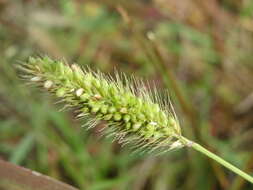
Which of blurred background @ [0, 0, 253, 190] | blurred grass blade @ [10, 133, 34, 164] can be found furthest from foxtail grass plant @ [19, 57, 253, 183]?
blurred grass blade @ [10, 133, 34, 164]

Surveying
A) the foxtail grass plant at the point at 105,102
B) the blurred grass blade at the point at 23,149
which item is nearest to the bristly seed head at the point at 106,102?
the foxtail grass plant at the point at 105,102

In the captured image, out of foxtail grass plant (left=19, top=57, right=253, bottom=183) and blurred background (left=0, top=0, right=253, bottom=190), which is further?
blurred background (left=0, top=0, right=253, bottom=190)

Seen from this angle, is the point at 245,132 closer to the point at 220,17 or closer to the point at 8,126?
the point at 220,17

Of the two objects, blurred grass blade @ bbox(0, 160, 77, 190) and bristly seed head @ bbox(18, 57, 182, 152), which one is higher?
bristly seed head @ bbox(18, 57, 182, 152)

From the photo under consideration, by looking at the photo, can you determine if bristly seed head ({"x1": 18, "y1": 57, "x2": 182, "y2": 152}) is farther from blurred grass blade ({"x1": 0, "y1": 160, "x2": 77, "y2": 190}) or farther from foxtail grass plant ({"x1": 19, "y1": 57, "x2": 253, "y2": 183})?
blurred grass blade ({"x1": 0, "y1": 160, "x2": 77, "y2": 190})

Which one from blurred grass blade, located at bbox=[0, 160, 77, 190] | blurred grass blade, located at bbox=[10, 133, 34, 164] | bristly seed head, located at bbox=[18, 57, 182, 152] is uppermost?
bristly seed head, located at bbox=[18, 57, 182, 152]

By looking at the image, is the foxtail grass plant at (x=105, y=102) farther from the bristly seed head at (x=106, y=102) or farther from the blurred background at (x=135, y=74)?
the blurred background at (x=135, y=74)
